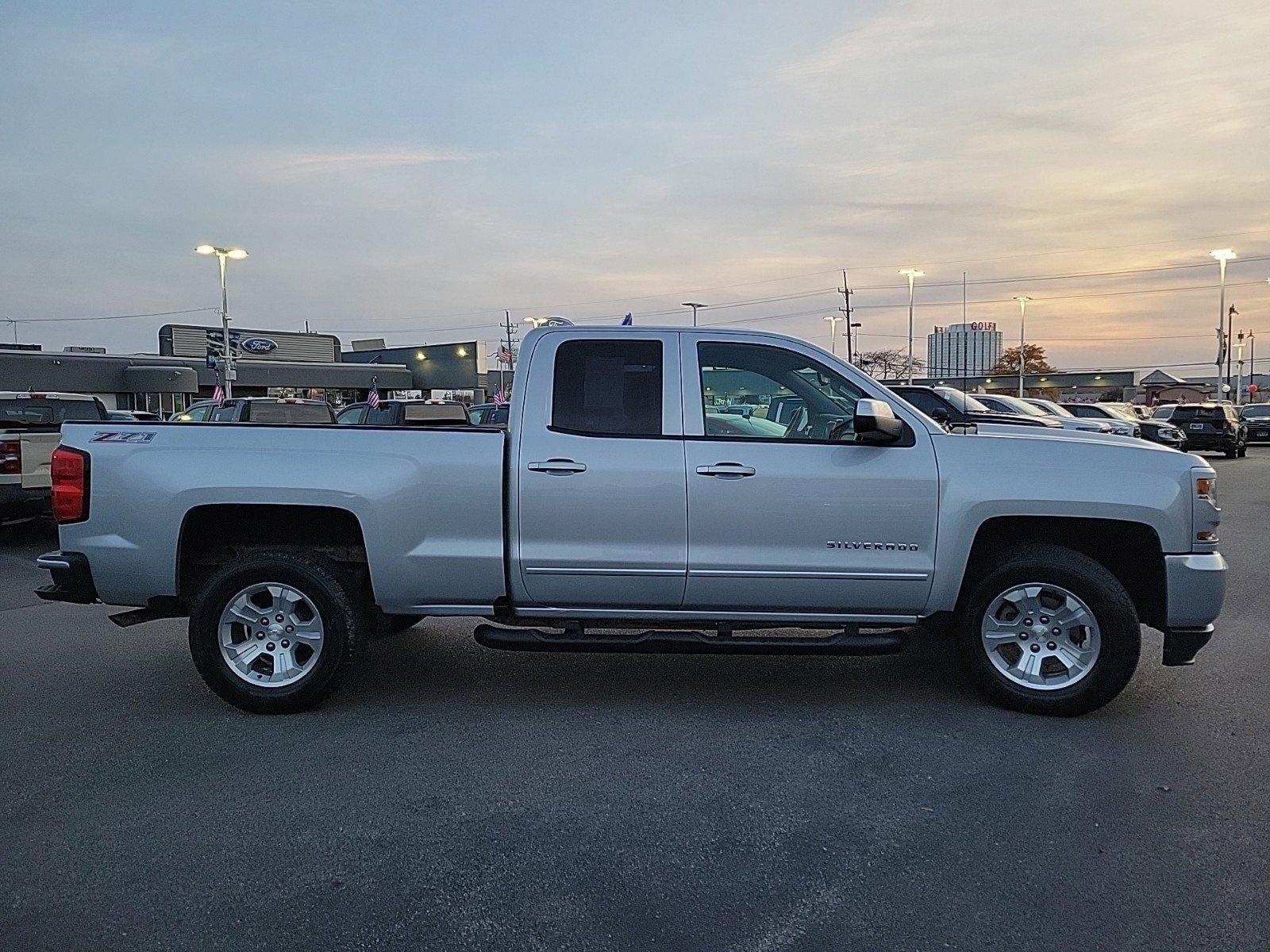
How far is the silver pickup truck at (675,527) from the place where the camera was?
4883 millimetres

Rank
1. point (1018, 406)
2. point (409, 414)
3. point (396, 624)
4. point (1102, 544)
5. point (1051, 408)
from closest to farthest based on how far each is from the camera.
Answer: point (1102, 544) < point (396, 624) < point (409, 414) < point (1018, 406) < point (1051, 408)

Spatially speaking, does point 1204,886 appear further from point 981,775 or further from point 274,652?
point 274,652

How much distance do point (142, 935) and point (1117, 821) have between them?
138 inches

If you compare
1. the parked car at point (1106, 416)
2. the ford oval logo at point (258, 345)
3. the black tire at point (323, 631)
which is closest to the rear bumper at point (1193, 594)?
the black tire at point (323, 631)

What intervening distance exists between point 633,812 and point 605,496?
5.37 feet

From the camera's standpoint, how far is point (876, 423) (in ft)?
15.4

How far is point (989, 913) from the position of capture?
313 centimetres

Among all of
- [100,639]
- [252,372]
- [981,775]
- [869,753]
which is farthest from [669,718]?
[252,372]

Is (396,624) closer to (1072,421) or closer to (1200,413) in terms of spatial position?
(1072,421)

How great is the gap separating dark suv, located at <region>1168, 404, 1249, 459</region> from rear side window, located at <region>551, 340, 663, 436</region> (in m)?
25.9

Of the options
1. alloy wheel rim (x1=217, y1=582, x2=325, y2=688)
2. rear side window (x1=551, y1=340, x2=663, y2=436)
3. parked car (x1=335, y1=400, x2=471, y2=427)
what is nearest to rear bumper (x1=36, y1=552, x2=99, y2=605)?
alloy wheel rim (x1=217, y1=582, x2=325, y2=688)

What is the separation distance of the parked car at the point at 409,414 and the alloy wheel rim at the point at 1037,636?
354 centimetres

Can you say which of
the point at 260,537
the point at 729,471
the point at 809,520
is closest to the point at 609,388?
the point at 729,471

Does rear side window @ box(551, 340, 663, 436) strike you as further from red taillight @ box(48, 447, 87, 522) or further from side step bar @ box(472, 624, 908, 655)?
red taillight @ box(48, 447, 87, 522)
